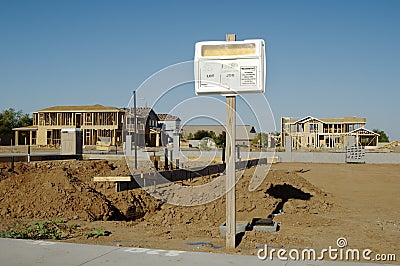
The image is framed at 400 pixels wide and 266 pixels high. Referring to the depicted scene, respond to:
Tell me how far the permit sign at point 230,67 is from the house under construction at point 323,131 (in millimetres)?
54954

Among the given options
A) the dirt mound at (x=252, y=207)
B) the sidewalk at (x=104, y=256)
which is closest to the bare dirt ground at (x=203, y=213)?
the dirt mound at (x=252, y=207)

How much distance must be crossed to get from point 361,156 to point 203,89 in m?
33.6

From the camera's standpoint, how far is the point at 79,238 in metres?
7.16

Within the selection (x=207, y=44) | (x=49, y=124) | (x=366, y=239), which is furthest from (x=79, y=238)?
(x=49, y=124)

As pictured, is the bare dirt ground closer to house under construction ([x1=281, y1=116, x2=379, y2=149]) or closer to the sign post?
the sign post

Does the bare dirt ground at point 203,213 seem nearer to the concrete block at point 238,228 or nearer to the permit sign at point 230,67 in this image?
the concrete block at point 238,228

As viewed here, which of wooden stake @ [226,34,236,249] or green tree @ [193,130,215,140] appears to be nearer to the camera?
wooden stake @ [226,34,236,249]

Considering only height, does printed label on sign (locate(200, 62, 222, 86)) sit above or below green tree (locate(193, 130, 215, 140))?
above

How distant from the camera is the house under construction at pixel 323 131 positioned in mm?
61688

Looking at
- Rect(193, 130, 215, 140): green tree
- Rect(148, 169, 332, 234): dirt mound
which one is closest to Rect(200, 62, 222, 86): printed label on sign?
Rect(148, 169, 332, 234): dirt mound

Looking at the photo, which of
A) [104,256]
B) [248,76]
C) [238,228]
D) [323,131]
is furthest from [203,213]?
[323,131]

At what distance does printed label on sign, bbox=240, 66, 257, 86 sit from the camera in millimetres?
5912

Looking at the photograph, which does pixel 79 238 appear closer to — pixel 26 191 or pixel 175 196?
pixel 26 191

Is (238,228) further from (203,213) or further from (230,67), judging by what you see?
(203,213)
